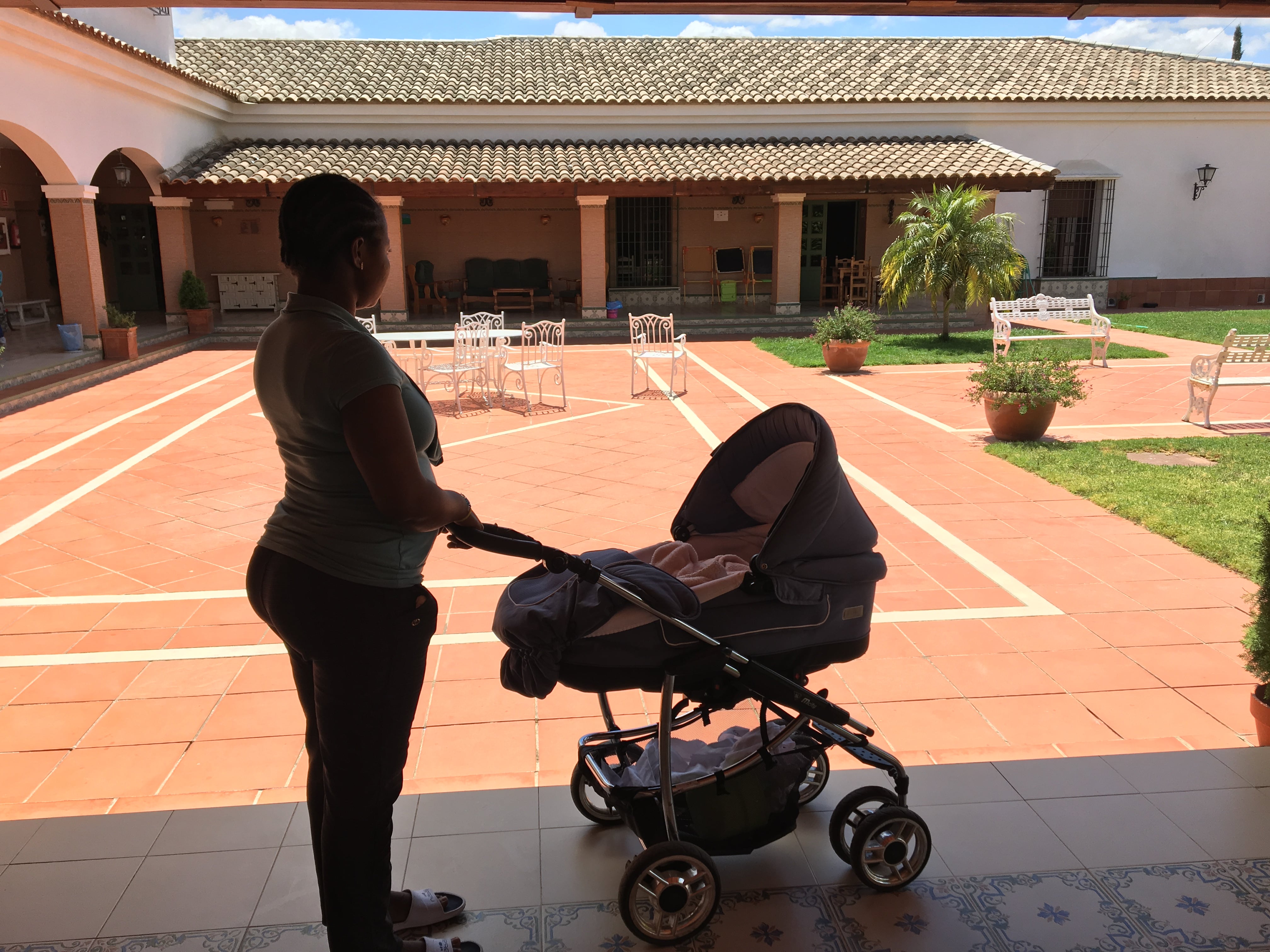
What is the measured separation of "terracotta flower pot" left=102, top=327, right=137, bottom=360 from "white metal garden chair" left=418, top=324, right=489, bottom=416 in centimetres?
536

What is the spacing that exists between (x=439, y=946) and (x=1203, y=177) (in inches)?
1004

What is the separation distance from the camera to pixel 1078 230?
22.7 m

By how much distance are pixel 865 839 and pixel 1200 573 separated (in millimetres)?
3949

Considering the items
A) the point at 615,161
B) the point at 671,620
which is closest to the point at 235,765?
the point at 671,620

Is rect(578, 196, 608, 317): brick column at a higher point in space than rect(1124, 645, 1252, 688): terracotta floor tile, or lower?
higher

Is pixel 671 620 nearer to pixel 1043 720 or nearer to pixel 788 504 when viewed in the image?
pixel 788 504

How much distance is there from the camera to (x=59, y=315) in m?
19.7

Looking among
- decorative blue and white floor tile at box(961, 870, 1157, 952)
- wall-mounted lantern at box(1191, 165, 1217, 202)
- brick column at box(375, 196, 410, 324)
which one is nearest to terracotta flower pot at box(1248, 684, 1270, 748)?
decorative blue and white floor tile at box(961, 870, 1157, 952)

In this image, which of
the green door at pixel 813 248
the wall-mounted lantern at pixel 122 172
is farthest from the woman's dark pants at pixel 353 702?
the green door at pixel 813 248

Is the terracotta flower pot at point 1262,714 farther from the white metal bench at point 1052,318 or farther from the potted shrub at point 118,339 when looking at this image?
the potted shrub at point 118,339

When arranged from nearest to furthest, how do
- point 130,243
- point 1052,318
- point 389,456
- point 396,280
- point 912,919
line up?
point 389,456
point 912,919
point 1052,318
point 396,280
point 130,243

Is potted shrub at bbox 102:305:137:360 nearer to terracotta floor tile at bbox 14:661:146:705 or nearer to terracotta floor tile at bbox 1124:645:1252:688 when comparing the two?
terracotta floor tile at bbox 14:661:146:705

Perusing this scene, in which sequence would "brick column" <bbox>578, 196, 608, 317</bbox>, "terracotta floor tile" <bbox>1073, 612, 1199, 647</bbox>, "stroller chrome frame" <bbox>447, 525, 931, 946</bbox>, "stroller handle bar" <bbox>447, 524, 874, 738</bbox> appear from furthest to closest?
"brick column" <bbox>578, 196, 608, 317</bbox>
"terracotta floor tile" <bbox>1073, 612, 1199, 647</bbox>
"stroller chrome frame" <bbox>447, 525, 931, 946</bbox>
"stroller handle bar" <bbox>447, 524, 874, 738</bbox>

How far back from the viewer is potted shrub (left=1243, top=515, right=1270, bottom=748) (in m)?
3.46
